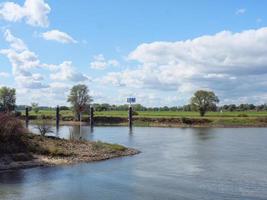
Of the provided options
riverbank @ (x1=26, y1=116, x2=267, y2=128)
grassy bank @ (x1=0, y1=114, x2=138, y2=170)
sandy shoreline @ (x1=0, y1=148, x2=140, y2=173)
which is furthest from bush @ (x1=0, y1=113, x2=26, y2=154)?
riverbank @ (x1=26, y1=116, x2=267, y2=128)

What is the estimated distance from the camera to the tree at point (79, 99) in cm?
12331

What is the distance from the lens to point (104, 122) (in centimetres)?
11831

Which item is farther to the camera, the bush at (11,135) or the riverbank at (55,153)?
the bush at (11,135)

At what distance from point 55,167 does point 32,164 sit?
1.71 metres

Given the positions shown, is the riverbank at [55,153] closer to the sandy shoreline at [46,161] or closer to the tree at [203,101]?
the sandy shoreline at [46,161]

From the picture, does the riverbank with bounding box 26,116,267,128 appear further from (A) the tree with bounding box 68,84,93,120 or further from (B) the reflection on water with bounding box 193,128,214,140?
(B) the reflection on water with bounding box 193,128,214,140

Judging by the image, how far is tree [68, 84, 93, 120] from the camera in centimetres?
12331

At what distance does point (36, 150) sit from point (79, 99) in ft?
284

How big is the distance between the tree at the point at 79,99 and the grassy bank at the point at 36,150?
262ft

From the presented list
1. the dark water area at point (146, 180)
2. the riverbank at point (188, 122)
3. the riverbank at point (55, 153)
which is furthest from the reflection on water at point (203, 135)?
the dark water area at point (146, 180)

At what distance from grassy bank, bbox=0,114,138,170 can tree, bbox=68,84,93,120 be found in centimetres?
7972

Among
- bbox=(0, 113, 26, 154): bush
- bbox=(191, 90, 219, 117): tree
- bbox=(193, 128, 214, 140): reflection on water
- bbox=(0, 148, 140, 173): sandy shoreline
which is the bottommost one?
bbox=(0, 148, 140, 173): sandy shoreline

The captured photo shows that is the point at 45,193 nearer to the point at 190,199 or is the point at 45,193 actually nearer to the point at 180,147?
the point at 190,199

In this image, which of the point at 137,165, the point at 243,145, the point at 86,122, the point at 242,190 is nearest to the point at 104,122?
the point at 86,122
